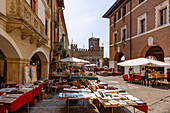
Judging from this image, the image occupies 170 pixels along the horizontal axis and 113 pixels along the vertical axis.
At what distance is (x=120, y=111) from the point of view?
5602 mm

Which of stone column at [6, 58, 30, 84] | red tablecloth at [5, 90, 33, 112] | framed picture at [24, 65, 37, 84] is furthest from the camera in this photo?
framed picture at [24, 65, 37, 84]

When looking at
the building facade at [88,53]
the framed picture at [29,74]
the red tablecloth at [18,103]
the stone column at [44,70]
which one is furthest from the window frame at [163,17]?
the building facade at [88,53]

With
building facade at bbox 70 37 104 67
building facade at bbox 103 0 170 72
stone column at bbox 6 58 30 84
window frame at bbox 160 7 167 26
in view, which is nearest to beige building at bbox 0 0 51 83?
stone column at bbox 6 58 30 84

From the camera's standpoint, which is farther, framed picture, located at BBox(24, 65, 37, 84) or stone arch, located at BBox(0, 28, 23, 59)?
framed picture, located at BBox(24, 65, 37, 84)

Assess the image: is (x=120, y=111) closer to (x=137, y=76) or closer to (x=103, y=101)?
(x=103, y=101)

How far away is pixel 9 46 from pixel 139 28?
58.2 feet

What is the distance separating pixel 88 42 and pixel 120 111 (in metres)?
66.8

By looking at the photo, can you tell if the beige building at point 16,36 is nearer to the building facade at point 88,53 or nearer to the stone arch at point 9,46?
the stone arch at point 9,46

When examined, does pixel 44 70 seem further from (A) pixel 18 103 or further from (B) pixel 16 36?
(A) pixel 18 103

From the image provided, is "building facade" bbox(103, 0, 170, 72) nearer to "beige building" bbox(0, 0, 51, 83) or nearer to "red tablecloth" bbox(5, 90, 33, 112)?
"beige building" bbox(0, 0, 51, 83)

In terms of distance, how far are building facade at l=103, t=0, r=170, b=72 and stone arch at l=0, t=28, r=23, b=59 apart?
1373 cm

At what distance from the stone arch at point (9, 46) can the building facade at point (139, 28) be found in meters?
13.7

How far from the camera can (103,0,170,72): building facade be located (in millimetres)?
14844

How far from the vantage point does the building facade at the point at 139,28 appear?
1484 cm
